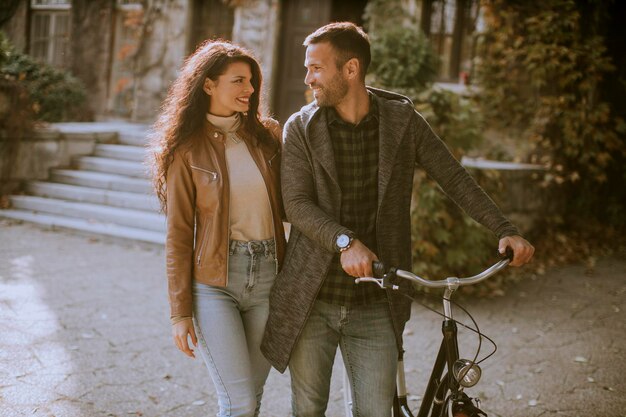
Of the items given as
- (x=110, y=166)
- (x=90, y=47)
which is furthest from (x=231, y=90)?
(x=90, y=47)

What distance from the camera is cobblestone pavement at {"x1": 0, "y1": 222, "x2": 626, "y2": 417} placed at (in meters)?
3.89

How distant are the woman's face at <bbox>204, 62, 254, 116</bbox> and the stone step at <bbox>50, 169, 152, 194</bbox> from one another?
19.8 ft

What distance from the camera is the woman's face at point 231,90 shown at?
269cm

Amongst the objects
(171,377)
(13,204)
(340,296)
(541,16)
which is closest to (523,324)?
(171,377)

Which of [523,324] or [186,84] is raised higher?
[186,84]

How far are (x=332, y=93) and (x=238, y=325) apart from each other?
0.98 m

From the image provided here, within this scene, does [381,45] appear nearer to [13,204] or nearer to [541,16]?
[541,16]

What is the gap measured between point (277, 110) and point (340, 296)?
350 inches

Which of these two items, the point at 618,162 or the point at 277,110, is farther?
the point at 277,110

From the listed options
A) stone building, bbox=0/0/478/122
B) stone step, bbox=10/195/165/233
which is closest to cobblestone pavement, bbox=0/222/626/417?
stone step, bbox=10/195/165/233

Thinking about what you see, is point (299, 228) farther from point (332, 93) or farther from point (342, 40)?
point (342, 40)

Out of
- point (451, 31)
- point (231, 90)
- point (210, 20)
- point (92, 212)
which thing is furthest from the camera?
point (210, 20)

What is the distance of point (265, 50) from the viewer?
427 inches

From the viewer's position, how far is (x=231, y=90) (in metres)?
2.69
